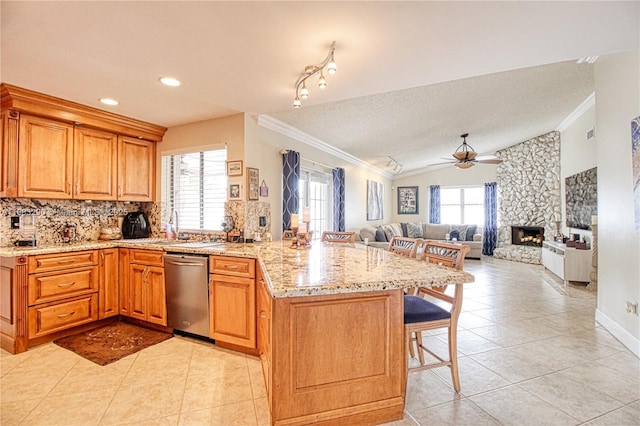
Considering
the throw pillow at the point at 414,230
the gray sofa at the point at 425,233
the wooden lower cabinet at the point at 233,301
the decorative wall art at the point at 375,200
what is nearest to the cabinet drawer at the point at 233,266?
the wooden lower cabinet at the point at 233,301

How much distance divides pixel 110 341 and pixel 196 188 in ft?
5.83

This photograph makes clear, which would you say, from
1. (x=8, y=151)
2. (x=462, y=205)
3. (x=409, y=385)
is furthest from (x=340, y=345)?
(x=462, y=205)

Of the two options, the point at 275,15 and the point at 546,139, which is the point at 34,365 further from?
the point at 546,139

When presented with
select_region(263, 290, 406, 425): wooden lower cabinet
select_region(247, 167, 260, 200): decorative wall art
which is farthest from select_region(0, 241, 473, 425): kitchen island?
select_region(247, 167, 260, 200): decorative wall art

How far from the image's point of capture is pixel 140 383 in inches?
82.4

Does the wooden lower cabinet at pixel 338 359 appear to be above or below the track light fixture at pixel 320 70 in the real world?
below

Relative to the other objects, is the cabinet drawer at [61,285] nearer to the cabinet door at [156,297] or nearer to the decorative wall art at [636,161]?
the cabinet door at [156,297]

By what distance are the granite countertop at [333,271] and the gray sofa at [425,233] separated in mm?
3900

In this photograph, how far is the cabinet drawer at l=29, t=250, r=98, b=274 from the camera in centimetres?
257

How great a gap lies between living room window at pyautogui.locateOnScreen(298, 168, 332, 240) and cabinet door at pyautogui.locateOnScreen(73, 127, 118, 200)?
7.93ft

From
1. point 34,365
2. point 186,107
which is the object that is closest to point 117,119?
point 186,107

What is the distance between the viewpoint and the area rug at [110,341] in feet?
8.22

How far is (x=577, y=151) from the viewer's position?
571cm

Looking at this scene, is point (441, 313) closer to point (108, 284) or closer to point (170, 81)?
point (170, 81)
